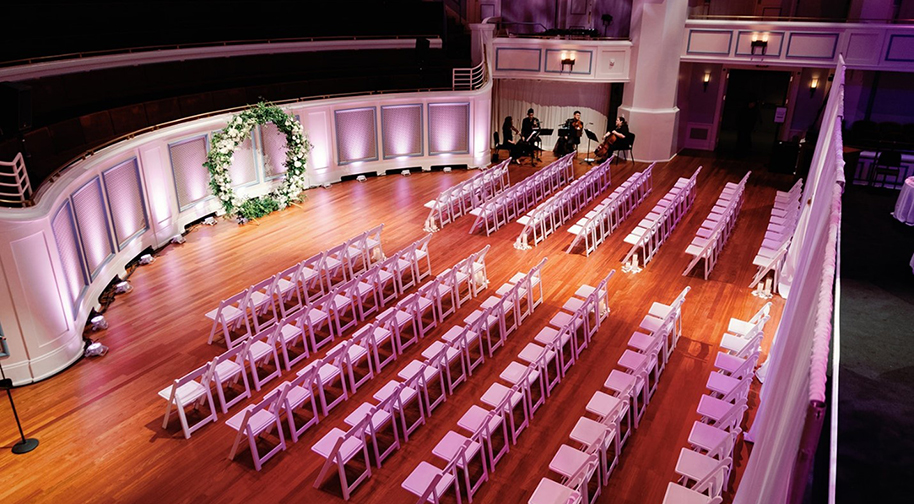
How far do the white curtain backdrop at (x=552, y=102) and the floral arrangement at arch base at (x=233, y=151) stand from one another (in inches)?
279

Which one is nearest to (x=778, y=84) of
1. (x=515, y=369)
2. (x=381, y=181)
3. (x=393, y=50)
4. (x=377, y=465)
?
(x=393, y=50)

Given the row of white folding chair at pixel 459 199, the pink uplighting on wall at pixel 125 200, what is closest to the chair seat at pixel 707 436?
the row of white folding chair at pixel 459 199

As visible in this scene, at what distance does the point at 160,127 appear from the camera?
10164 millimetres

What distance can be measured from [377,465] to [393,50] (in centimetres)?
1287

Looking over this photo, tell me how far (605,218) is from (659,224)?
156 cm

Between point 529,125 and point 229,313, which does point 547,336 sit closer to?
point 229,313

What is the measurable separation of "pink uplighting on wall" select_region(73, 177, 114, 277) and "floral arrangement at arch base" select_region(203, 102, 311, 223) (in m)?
2.45

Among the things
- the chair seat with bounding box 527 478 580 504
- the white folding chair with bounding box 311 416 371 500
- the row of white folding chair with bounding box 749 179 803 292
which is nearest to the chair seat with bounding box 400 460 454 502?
the white folding chair with bounding box 311 416 371 500

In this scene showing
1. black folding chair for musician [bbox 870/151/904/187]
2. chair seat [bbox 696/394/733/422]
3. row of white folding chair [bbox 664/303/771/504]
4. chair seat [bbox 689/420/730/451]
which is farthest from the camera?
black folding chair for musician [bbox 870/151/904/187]

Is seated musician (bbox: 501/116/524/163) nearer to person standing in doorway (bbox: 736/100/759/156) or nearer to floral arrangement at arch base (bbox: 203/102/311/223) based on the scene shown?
floral arrangement at arch base (bbox: 203/102/311/223)

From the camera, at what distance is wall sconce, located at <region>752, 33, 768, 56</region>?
48.1 feet

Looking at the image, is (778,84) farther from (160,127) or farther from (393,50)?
(160,127)

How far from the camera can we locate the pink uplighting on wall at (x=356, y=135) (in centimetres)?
1384

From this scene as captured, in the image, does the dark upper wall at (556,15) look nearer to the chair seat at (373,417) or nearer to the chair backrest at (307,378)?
the chair backrest at (307,378)
